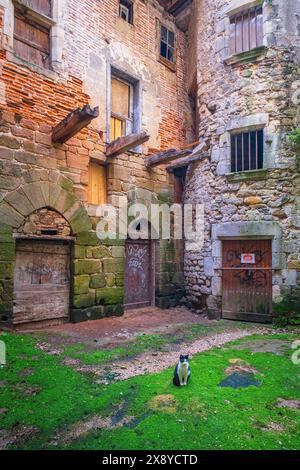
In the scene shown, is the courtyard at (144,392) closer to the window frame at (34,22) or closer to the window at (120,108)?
the window at (120,108)

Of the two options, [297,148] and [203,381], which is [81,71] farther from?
[203,381]

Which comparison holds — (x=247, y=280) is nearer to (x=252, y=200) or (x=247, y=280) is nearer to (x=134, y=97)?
(x=252, y=200)

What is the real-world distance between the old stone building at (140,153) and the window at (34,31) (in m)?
0.02

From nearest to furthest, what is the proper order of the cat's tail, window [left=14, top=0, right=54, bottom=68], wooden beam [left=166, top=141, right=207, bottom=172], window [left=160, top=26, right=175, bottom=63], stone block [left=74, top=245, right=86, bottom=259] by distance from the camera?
the cat's tail < window [left=14, top=0, right=54, bottom=68] < stone block [left=74, top=245, right=86, bottom=259] < wooden beam [left=166, top=141, right=207, bottom=172] < window [left=160, top=26, right=175, bottom=63]

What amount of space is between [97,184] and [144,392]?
480 cm

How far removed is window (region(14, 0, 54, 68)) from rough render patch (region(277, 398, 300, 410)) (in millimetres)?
6750

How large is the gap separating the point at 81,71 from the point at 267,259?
575 cm

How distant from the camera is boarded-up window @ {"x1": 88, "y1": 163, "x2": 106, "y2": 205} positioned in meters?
6.72

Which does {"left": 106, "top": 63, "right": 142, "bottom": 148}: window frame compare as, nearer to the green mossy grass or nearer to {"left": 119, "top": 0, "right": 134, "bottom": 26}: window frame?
{"left": 119, "top": 0, "right": 134, "bottom": 26}: window frame

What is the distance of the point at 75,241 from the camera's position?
609cm

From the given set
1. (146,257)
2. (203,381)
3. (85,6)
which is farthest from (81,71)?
(203,381)

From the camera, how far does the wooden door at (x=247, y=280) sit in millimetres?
6613

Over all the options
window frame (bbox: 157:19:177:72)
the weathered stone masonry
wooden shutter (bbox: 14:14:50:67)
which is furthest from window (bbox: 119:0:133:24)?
wooden shutter (bbox: 14:14:50:67)

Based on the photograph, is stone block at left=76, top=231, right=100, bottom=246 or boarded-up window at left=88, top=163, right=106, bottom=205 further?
boarded-up window at left=88, top=163, right=106, bottom=205
